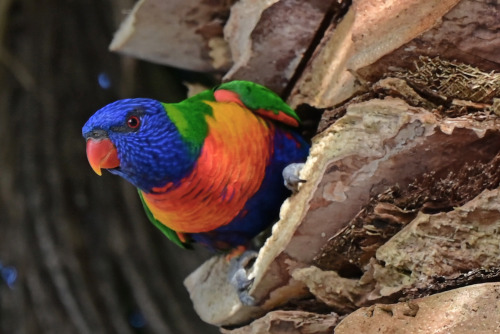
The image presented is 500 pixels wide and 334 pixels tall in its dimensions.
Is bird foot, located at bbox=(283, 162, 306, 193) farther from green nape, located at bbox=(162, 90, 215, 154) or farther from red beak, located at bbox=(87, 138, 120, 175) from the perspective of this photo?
red beak, located at bbox=(87, 138, 120, 175)

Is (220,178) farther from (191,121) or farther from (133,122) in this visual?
(133,122)

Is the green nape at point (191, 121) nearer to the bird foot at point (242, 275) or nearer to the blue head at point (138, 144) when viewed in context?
the blue head at point (138, 144)

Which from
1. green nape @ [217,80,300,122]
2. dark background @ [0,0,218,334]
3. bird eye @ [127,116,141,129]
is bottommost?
dark background @ [0,0,218,334]

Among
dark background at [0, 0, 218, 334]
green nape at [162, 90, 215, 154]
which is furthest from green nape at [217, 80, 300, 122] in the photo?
dark background at [0, 0, 218, 334]

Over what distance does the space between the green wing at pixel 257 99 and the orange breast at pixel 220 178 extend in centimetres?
4

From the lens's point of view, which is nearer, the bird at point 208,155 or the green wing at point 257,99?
the bird at point 208,155

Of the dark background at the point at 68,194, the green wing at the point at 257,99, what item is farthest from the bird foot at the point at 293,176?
the dark background at the point at 68,194

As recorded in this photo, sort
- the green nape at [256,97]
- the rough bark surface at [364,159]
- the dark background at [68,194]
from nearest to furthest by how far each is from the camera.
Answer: the rough bark surface at [364,159] < the green nape at [256,97] < the dark background at [68,194]

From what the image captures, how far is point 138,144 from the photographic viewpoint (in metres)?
1.50

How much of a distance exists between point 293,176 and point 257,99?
0.33 m

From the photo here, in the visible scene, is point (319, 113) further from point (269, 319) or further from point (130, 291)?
point (130, 291)

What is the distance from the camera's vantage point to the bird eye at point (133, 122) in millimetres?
→ 1500

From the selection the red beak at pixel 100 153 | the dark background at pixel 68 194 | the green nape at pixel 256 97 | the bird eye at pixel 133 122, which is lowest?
the dark background at pixel 68 194

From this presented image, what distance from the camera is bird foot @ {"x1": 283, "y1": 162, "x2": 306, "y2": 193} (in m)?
1.47
